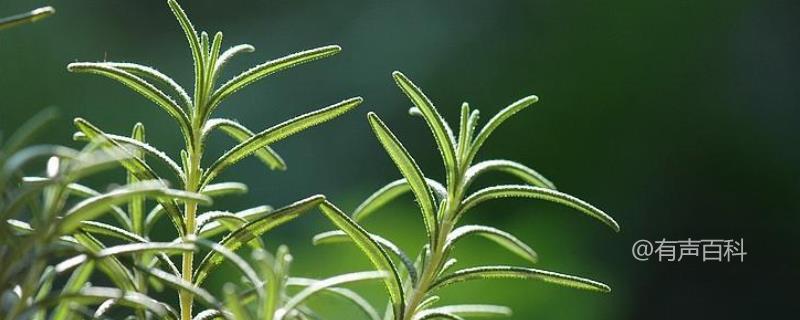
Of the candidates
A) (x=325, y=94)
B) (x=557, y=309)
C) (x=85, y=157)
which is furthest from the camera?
(x=325, y=94)

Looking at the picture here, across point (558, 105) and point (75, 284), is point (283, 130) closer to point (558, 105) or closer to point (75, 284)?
point (75, 284)

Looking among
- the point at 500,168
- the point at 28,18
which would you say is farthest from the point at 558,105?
the point at 28,18

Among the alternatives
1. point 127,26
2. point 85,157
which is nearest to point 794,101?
point 127,26

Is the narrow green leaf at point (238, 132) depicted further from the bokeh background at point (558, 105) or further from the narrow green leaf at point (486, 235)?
the bokeh background at point (558, 105)

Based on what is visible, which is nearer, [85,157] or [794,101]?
[85,157]

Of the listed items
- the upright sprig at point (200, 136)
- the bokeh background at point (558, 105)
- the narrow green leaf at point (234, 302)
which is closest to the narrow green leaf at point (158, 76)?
the upright sprig at point (200, 136)

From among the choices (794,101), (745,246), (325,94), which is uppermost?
(794,101)

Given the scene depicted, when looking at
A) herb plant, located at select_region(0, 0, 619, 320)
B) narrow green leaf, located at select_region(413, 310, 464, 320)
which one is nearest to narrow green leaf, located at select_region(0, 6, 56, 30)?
herb plant, located at select_region(0, 0, 619, 320)

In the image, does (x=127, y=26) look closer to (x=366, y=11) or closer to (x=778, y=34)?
(x=366, y=11)
